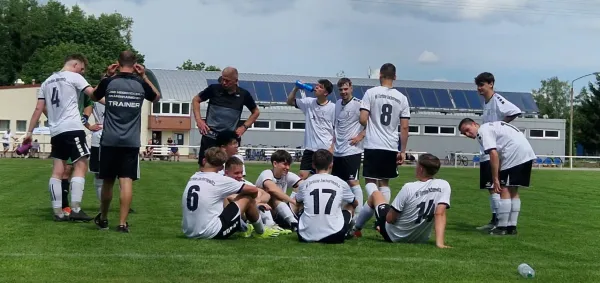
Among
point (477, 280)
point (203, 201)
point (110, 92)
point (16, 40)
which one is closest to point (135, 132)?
point (110, 92)

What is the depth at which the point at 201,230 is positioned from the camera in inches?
320

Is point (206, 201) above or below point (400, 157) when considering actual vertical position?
below

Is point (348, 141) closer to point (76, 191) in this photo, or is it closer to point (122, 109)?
point (122, 109)

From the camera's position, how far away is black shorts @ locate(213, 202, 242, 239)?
321 inches

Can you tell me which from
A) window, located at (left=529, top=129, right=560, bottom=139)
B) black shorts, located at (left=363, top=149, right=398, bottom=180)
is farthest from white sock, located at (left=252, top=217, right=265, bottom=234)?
window, located at (left=529, top=129, right=560, bottom=139)

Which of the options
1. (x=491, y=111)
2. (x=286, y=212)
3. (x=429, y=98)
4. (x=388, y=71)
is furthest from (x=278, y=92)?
(x=286, y=212)

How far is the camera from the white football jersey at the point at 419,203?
8.06 metres

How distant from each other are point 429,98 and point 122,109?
58652mm

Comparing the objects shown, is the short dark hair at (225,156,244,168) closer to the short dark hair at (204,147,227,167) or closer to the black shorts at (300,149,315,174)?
the short dark hair at (204,147,227,167)

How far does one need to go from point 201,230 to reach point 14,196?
7288mm

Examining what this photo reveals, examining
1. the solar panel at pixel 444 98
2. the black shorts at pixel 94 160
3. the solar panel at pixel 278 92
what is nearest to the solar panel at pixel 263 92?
the solar panel at pixel 278 92

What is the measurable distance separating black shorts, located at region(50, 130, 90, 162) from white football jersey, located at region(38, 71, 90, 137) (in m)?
0.07

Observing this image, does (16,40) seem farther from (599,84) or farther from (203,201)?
(203,201)

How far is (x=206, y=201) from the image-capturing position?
797cm
